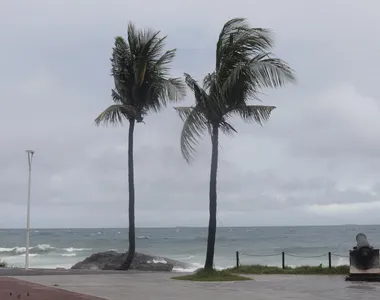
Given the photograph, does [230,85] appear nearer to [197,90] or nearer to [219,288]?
[197,90]

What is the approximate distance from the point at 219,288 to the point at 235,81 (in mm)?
6950

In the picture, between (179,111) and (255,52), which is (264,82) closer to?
(255,52)

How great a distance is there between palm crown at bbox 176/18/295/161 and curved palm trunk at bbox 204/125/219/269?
0.49 metres

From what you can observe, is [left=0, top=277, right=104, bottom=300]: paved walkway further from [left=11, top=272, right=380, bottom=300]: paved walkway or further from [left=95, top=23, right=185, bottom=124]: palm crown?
[left=95, top=23, right=185, bottom=124]: palm crown

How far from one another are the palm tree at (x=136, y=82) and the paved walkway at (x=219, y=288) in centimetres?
686

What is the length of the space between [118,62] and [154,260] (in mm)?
9846

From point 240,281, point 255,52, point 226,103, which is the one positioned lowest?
point 240,281

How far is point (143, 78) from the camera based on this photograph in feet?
83.4

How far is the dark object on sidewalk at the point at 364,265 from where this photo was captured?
19.6 meters

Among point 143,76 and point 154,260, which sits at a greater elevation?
point 143,76

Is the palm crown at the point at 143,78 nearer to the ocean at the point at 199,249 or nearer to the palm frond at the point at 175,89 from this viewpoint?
the palm frond at the point at 175,89

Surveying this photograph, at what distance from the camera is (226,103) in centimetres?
2070

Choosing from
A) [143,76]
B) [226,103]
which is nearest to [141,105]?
[143,76]

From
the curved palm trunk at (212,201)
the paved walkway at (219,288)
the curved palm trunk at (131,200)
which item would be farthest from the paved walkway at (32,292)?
the curved palm trunk at (131,200)
